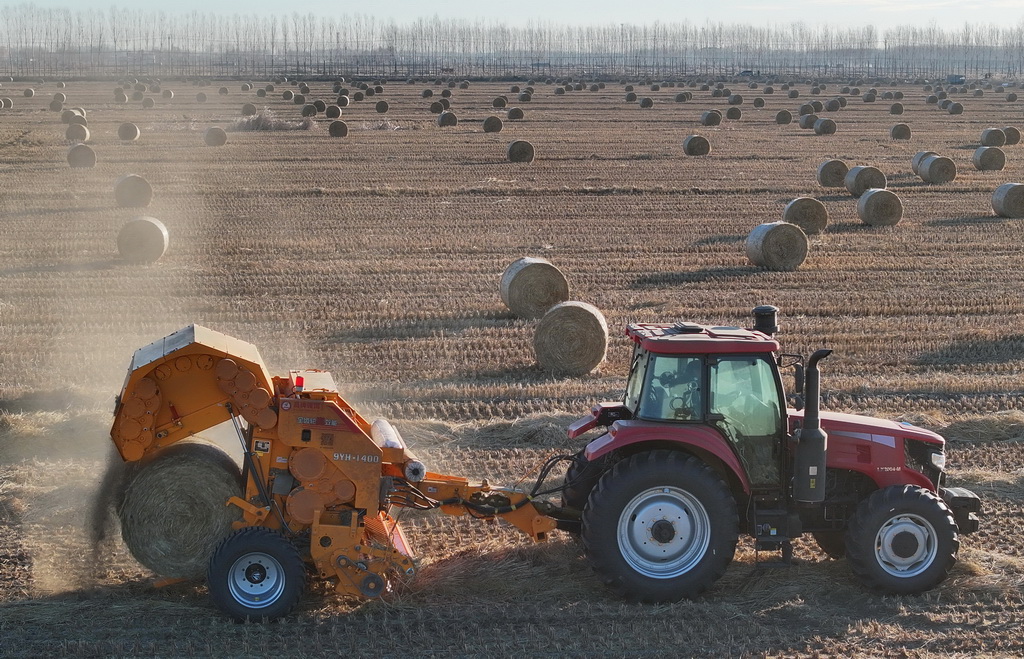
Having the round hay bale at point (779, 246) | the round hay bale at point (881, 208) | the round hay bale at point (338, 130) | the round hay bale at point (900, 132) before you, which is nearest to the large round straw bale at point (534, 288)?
the round hay bale at point (779, 246)

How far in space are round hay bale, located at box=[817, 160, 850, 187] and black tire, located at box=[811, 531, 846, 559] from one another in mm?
20393

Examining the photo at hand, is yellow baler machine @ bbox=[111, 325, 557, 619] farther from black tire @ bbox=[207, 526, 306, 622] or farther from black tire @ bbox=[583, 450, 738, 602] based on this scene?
black tire @ bbox=[583, 450, 738, 602]

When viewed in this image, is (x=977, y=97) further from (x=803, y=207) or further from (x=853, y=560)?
(x=853, y=560)

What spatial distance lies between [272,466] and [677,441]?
92.0 inches

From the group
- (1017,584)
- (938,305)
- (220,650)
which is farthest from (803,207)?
(220,650)

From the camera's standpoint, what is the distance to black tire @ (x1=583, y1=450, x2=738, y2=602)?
6613 mm

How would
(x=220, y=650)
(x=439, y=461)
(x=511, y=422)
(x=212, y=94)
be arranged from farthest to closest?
(x=212, y=94)
(x=511, y=422)
(x=439, y=461)
(x=220, y=650)

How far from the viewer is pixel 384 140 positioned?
1459 inches

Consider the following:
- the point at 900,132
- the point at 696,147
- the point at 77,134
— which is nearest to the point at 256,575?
the point at 696,147

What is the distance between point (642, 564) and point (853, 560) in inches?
49.6

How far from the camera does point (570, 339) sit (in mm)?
12586

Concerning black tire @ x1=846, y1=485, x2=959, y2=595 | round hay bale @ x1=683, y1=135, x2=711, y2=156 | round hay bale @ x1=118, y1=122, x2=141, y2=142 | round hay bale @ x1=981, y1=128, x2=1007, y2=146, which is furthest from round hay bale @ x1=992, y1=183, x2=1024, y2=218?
round hay bale @ x1=118, y1=122, x2=141, y2=142

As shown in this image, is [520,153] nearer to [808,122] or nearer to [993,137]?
[993,137]

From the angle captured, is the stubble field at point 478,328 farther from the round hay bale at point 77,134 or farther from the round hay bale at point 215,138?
the round hay bale at point 77,134
